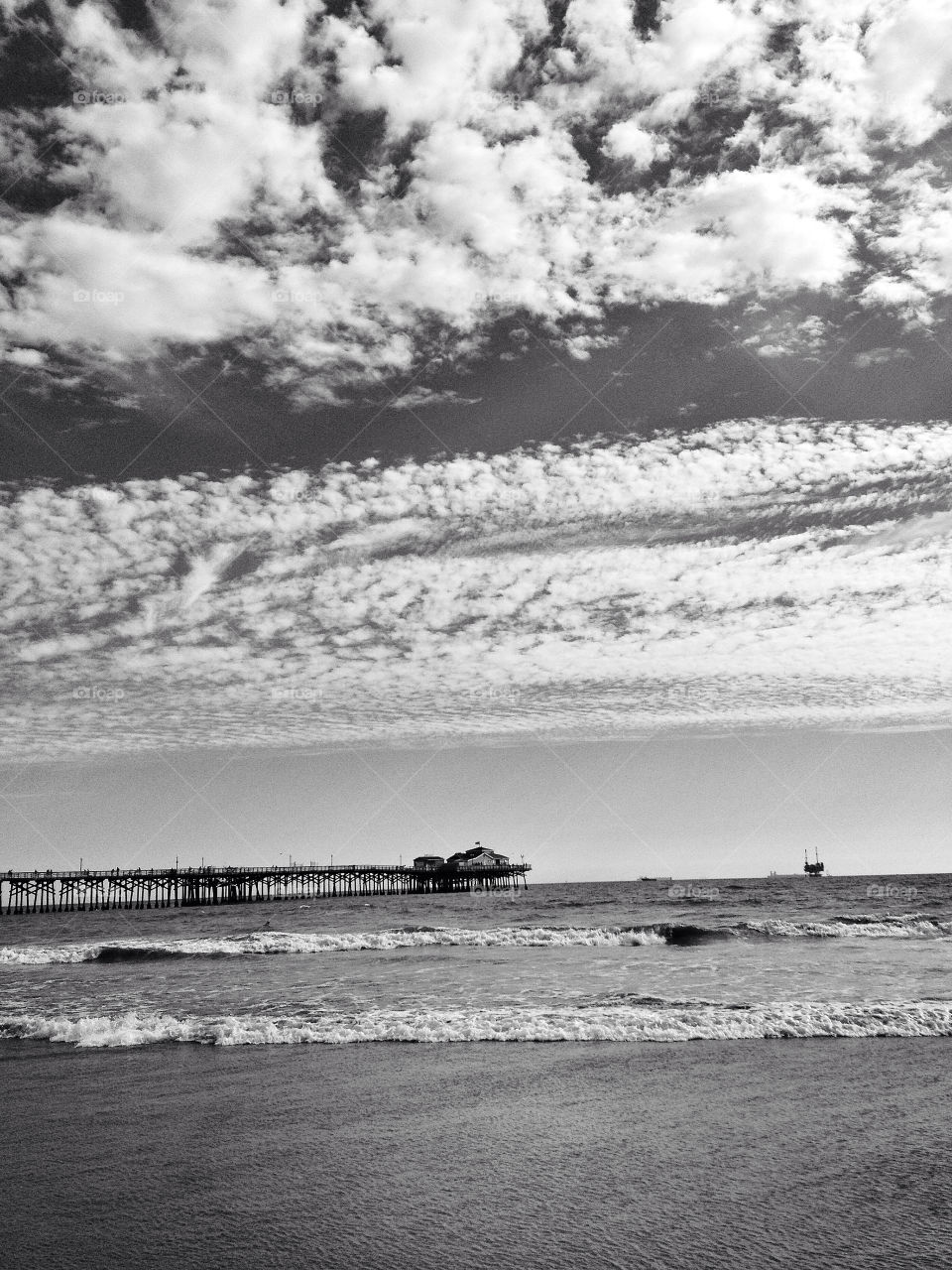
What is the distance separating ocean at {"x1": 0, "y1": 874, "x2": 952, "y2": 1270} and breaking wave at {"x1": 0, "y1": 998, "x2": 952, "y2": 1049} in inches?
2.9

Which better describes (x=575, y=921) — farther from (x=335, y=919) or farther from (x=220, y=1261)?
(x=220, y=1261)

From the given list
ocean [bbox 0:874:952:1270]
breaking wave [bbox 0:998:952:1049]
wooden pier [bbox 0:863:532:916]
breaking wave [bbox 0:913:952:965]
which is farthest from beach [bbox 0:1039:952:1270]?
wooden pier [bbox 0:863:532:916]

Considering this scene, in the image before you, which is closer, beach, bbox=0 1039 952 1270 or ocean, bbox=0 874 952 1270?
beach, bbox=0 1039 952 1270

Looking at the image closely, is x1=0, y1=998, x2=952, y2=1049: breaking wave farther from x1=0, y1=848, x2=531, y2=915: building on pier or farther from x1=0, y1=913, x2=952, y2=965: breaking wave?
x1=0, y1=848, x2=531, y2=915: building on pier

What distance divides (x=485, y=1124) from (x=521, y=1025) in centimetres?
554

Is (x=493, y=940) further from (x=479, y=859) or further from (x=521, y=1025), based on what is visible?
(x=479, y=859)

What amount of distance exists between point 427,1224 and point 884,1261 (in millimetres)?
2844

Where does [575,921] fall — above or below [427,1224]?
below

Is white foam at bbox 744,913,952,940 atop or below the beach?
below

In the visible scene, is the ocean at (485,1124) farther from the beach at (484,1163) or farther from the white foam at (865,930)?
the white foam at (865,930)

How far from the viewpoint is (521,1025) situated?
515 inches

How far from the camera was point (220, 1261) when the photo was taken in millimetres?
5078

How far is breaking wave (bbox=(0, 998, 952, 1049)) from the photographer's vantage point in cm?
1243

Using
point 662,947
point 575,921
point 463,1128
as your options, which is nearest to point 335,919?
point 575,921
